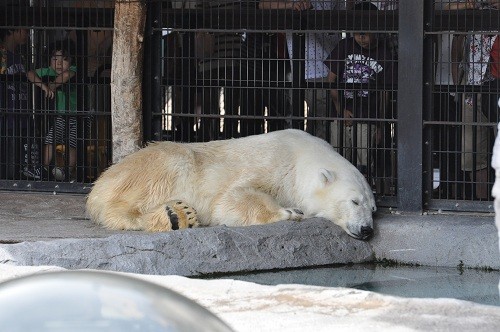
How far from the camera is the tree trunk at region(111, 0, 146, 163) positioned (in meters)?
7.70

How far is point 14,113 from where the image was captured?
337 inches

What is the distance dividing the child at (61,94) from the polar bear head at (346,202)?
226 cm

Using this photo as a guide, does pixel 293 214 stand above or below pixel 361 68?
below

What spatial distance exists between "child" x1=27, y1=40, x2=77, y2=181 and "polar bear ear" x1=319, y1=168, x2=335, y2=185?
2.26 m

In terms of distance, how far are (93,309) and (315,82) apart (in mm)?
6450

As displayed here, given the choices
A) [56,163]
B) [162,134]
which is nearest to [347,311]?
[162,134]

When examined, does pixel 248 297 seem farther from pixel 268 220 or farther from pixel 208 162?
pixel 208 162

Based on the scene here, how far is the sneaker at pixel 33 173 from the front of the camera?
8.59m

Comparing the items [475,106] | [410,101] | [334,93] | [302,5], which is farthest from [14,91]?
[475,106]

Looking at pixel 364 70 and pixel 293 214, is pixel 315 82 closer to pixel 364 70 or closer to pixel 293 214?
pixel 364 70

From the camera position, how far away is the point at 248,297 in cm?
475

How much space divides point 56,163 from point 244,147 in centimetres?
189

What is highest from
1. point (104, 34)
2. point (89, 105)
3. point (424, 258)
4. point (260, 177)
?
point (104, 34)

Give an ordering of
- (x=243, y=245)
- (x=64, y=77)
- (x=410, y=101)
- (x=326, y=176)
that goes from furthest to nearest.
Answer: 1. (x=64, y=77)
2. (x=410, y=101)
3. (x=326, y=176)
4. (x=243, y=245)
